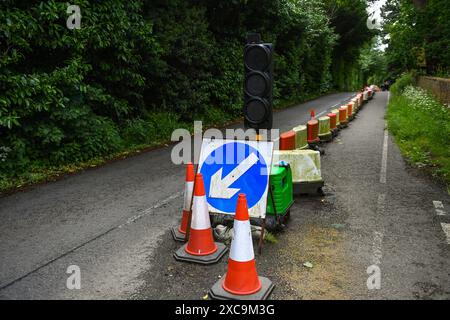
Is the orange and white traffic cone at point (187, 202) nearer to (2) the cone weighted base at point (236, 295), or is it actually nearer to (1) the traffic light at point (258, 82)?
(1) the traffic light at point (258, 82)

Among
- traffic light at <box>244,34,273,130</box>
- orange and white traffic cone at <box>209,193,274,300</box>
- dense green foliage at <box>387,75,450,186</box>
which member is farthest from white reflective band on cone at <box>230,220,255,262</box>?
dense green foliage at <box>387,75,450,186</box>

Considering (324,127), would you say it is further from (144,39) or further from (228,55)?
(228,55)

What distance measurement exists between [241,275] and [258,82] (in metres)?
2.76

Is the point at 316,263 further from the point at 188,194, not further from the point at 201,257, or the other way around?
the point at 188,194

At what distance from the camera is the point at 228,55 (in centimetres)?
1869

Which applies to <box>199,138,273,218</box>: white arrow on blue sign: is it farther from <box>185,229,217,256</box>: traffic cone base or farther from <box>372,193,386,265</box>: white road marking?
<box>372,193,386,265</box>: white road marking

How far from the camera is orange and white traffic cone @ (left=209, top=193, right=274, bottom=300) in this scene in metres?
4.07

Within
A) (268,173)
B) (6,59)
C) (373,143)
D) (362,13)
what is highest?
(362,13)

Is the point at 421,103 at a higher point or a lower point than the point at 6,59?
lower

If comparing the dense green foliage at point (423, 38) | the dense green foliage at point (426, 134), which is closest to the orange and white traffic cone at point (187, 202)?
the dense green foliage at point (426, 134)

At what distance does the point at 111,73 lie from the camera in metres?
11.5

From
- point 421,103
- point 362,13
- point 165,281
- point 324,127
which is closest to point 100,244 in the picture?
point 165,281
